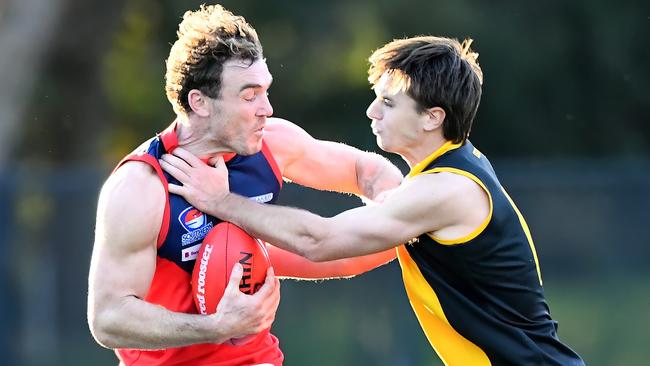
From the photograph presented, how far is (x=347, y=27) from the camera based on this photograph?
23.0 metres

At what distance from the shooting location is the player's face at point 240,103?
5.19 meters

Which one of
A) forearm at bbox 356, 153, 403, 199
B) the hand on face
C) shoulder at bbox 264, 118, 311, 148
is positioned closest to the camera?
the hand on face

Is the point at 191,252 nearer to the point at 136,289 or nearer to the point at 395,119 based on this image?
the point at 136,289

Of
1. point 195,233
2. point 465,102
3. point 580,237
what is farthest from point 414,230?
point 580,237

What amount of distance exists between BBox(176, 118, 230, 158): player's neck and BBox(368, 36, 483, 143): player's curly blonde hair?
78cm

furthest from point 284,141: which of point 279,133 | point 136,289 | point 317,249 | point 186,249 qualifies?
point 136,289

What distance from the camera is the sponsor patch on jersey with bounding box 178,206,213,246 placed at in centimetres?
511

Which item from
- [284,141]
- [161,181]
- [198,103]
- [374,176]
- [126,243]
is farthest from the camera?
[374,176]

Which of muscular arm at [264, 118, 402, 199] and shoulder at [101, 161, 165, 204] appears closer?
shoulder at [101, 161, 165, 204]

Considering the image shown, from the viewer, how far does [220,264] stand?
503cm

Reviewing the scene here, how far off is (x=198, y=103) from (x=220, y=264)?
0.74m

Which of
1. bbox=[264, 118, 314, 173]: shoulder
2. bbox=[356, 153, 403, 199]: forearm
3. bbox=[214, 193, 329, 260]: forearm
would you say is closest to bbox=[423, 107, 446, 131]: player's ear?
bbox=[214, 193, 329, 260]: forearm

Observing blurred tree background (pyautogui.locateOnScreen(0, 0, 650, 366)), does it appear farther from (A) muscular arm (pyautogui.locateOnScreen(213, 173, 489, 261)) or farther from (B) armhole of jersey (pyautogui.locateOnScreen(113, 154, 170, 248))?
(B) armhole of jersey (pyautogui.locateOnScreen(113, 154, 170, 248))

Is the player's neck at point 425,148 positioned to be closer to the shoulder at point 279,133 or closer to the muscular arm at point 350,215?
the muscular arm at point 350,215
